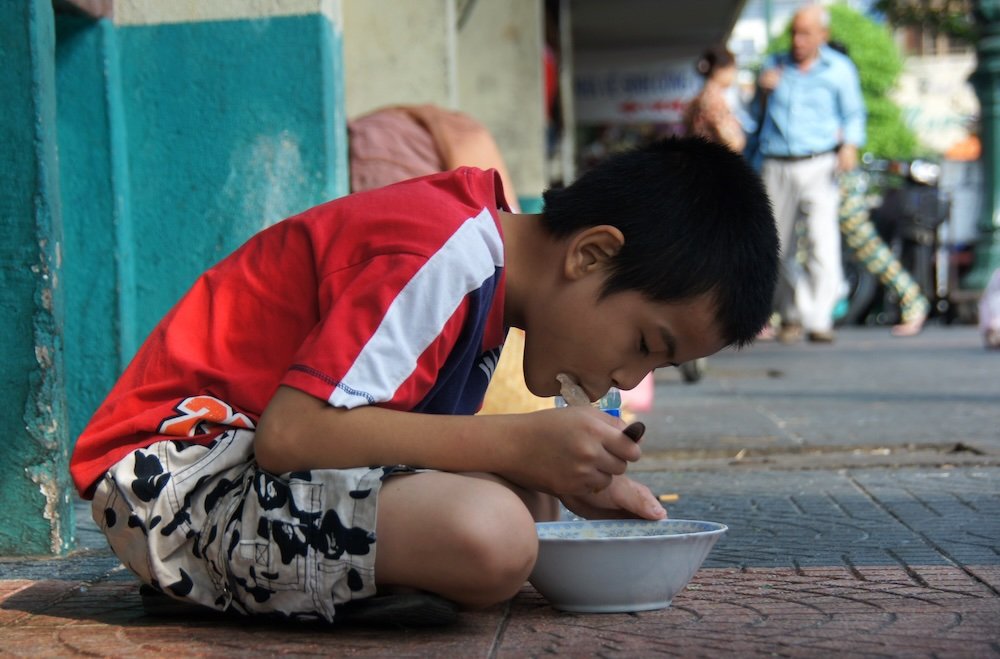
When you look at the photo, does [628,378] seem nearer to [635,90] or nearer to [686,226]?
[686,226]

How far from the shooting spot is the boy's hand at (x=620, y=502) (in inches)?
88.8

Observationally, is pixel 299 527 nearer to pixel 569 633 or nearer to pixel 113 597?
pixel 569 633

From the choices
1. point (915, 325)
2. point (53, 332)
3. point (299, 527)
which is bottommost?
point (915, 325)

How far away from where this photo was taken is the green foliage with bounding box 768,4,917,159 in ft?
165

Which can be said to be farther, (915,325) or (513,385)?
(915,325)

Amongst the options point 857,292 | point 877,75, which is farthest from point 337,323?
point 877,75

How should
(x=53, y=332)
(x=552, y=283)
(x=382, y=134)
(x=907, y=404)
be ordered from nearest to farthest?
1. (x=552, y=283)
2. (x=53, y=332)
3. (x=382, y=134)
4. (x=907, y=404)

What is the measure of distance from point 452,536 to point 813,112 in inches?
286

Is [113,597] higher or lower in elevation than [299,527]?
lower

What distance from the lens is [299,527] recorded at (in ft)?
6.39

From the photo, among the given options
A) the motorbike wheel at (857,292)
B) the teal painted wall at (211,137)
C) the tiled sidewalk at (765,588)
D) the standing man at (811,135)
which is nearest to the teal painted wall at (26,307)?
the tiled sidewalk at (765,588)

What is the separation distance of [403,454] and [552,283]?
37 cm

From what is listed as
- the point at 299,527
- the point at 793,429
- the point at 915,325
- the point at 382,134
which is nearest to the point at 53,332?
the point at 299,527

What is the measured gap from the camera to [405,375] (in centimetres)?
188
